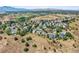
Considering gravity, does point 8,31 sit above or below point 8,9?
below

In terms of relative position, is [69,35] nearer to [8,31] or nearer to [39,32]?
[39,32]

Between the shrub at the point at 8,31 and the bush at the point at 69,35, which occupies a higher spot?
the shrub at the point at 8,31

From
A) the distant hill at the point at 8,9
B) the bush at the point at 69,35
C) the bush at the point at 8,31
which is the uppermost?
the distant hill at the point at 8,9

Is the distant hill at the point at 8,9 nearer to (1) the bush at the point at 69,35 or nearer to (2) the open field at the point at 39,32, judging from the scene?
(2) the open field at the point at 39,32

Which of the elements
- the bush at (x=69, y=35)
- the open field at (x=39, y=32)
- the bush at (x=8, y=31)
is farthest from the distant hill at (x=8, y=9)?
the bush at (x=69, y=35)

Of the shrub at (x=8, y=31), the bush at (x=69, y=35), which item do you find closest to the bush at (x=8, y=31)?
the shrub at (x=8, y=31)

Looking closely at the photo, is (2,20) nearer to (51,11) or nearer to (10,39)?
(10,39)

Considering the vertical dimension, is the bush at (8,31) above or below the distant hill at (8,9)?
below

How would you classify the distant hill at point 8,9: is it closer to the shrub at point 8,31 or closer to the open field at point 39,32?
the open field at point 39,32

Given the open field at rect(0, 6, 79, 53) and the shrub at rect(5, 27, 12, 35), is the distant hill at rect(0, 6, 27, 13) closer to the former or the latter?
the open field at rect(0, 6, 79, 53)

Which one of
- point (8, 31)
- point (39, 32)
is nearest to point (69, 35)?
point (39, 32)

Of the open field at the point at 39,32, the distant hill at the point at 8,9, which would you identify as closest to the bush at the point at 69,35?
the open field at the point at 39,32
